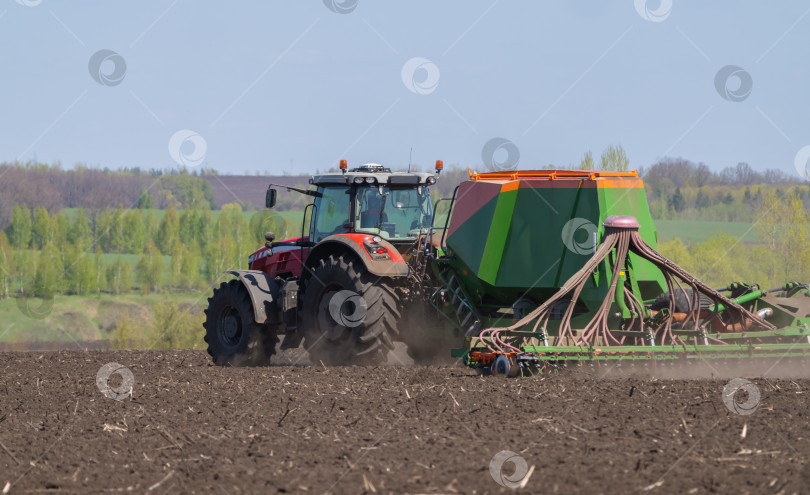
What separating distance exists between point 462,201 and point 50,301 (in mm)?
69424

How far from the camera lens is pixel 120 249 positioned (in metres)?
93.4

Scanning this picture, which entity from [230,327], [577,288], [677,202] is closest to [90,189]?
[677,202]

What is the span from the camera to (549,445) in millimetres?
6297

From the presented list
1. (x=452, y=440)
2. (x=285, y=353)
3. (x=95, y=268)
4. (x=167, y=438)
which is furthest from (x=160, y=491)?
(x=95, y=268)

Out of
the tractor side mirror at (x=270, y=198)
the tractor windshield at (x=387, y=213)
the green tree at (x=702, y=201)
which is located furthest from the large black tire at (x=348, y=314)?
the green tree at (x=702, y=201)

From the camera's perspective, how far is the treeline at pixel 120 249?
77375mm

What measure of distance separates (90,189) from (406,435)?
10294 centimetres

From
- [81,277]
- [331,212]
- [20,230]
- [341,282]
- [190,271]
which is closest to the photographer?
[341,282]

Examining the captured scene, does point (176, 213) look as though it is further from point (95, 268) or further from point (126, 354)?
point (126, 354)

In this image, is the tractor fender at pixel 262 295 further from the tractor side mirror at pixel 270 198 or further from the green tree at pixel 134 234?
the green tree at pixel 134 234

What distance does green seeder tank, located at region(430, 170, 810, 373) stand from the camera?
9883 millimetres

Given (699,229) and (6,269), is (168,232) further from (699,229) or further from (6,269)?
(699,229)

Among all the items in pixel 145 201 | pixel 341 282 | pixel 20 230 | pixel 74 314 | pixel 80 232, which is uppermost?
pixel 341 282

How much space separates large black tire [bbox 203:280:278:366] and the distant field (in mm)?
52992
